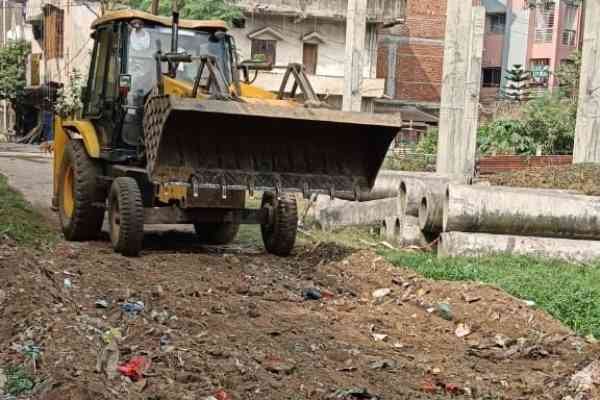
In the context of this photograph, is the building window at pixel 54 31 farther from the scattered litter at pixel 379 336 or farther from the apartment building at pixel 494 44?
the scattered litter at pixel 379 336

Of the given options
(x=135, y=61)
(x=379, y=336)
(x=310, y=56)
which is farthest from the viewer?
(x=310, y=56)

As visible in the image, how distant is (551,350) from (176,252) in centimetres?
535

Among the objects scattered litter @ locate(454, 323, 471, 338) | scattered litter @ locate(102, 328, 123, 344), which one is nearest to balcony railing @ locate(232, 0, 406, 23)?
scattered litter @ locate(454, 323, 471, 338)

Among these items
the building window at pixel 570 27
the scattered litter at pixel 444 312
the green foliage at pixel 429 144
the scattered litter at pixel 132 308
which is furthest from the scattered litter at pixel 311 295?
the building window at pixel 570 27

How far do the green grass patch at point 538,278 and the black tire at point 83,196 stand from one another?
3570 millimetres

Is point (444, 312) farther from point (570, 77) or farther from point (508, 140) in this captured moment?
point (570, 77)

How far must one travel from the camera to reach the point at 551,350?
7.74 m

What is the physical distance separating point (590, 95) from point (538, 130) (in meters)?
12.9

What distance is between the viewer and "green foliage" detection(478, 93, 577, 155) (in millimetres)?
30219

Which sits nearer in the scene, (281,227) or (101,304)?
(101,304)

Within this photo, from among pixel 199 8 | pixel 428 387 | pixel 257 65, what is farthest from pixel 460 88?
pixel 199 8

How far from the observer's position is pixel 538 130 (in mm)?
30781

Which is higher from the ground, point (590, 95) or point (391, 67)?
point (391, 67)

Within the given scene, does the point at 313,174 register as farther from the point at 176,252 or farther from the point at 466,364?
the point at 466,364
